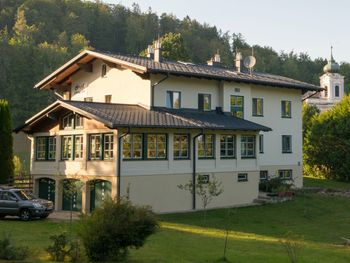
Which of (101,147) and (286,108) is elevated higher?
(286,108)

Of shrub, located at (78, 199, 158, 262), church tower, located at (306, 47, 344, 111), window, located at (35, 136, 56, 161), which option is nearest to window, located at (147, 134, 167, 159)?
window, located at (35, 136, 56, 161)

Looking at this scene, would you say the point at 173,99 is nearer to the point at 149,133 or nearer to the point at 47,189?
the point at 149,133

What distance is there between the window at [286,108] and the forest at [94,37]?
51187 mm

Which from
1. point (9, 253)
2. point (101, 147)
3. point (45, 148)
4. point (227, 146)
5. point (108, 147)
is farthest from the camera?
point (227, 146)

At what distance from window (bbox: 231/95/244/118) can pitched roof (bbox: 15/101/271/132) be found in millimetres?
1980

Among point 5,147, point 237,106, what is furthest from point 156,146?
point 5,147

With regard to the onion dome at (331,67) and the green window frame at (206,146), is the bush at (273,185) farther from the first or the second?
the onion dome at (331,67)

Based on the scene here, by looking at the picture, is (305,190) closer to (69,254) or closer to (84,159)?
(84,159)

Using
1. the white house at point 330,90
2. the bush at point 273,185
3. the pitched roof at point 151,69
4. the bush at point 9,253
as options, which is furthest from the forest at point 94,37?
the bush at point 9,253

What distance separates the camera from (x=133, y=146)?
28766 mm

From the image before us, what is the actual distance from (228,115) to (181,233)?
14.6 m

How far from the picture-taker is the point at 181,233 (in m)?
22.8

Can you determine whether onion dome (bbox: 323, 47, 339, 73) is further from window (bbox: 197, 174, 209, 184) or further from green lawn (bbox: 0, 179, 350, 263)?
window (bbox: 197, 174, 209, 184)

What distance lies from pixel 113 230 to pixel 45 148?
64.8 ft
